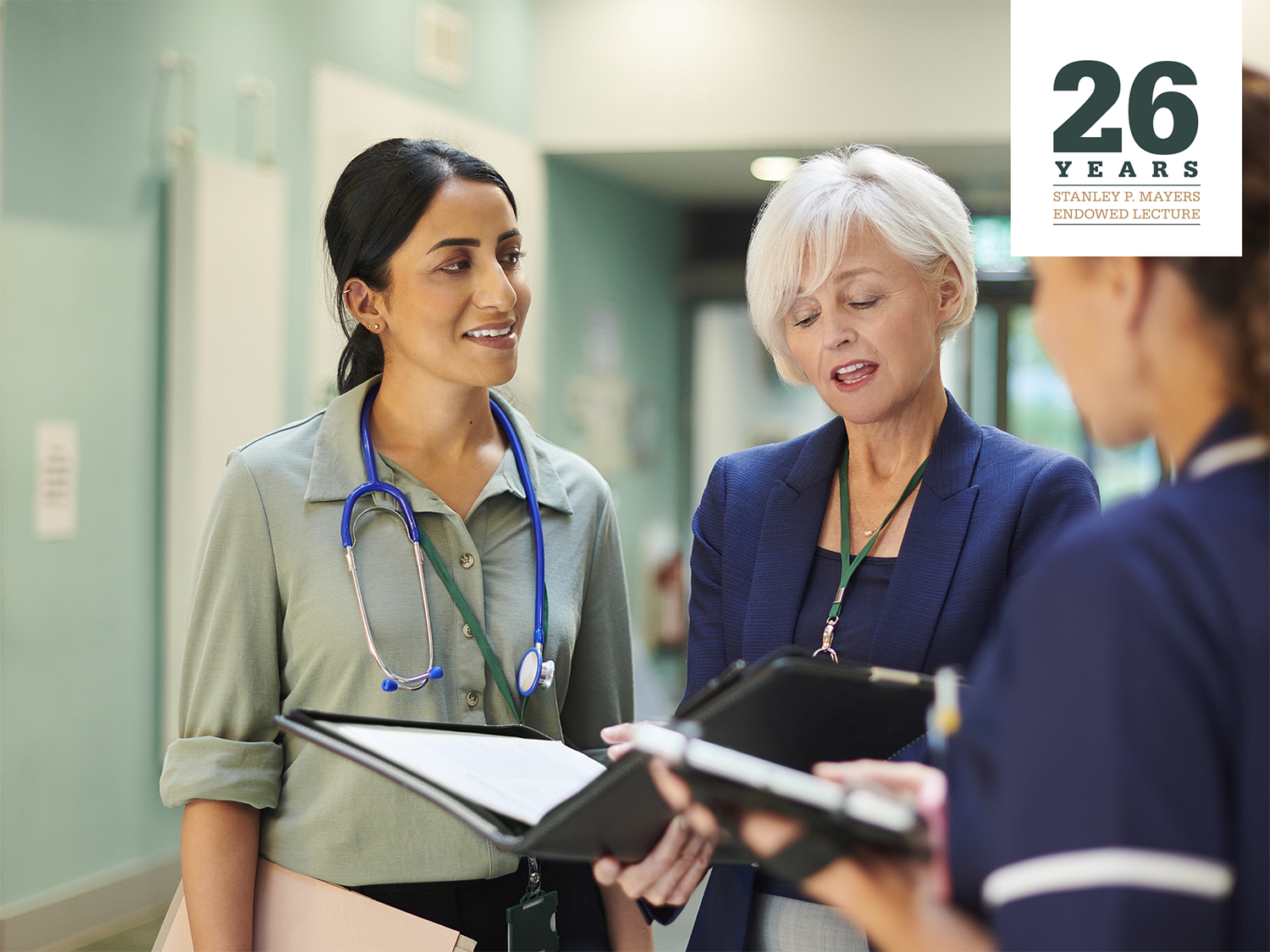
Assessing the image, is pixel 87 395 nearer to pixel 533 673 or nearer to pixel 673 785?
pixel 533 673

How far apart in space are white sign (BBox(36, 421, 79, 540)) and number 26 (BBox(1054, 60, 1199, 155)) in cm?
301

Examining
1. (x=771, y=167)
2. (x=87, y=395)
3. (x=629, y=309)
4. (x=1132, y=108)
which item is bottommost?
(x=87, y=395)

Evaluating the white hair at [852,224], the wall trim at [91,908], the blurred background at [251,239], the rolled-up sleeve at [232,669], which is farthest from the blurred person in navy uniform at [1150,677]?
the wall trim at [91,908]

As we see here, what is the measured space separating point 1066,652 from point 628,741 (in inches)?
31.6

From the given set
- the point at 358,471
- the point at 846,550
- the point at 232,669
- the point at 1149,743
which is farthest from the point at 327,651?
the point at 1149,743

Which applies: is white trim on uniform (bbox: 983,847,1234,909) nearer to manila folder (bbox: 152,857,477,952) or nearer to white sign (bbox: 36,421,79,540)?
manila folder (bbox: 152,857,477,952)

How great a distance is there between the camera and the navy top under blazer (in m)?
1.51

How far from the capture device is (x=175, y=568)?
4090 mm

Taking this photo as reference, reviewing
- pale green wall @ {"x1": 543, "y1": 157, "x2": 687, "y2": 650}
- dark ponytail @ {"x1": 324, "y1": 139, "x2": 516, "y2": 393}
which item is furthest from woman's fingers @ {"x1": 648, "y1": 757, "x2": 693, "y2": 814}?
pale green wall @ {"x1": 543, "y1": 157, "x2": 687, "y2": 650}

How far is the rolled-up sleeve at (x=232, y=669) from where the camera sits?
155 cm

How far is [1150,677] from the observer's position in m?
0.64

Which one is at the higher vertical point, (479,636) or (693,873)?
(479,636)

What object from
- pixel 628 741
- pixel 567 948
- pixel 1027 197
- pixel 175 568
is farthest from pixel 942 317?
pixel 175 568

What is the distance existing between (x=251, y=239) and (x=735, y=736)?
3.80 meters
